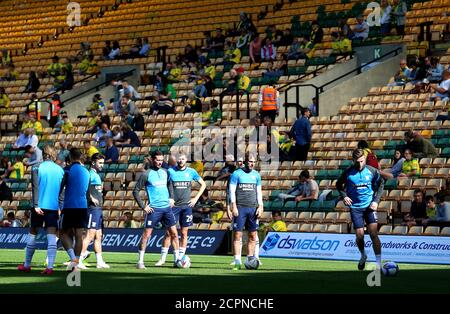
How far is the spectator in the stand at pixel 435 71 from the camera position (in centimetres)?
3224

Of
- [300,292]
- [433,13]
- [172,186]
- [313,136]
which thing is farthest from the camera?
[433,13]

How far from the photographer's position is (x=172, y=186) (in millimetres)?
22562

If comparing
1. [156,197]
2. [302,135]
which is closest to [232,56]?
[302,135]

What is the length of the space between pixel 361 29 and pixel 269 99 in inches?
182

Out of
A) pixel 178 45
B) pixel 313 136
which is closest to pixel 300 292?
pixel 313 136

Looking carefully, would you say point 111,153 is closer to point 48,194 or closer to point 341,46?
point 341,46

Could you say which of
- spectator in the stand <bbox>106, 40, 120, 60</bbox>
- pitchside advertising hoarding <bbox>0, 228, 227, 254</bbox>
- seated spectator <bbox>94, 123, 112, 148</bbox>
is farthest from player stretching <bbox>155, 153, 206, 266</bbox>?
spectator in the stand <bbox>106, 40, 120, 60</bbox>

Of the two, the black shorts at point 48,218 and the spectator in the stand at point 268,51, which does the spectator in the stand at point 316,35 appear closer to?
the spectator in the stand at point 268,51

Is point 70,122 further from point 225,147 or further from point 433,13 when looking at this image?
point 433,13

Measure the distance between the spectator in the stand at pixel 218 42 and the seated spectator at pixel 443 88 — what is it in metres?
11.4

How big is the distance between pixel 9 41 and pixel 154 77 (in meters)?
13.2

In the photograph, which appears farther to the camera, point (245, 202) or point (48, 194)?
point (245, 202)

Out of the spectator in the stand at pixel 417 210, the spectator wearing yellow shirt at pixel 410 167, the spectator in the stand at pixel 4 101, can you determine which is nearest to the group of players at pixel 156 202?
the spectator in the stand at pixel 417 210

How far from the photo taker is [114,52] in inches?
1764
